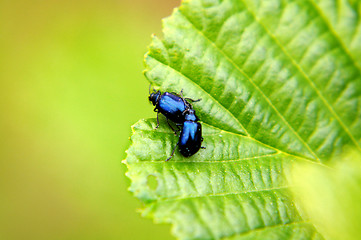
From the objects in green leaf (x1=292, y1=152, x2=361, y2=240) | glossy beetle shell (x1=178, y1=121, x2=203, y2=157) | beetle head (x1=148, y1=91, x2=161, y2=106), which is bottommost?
green leaf (x1=292, y1=152, x2=361, y2=240)

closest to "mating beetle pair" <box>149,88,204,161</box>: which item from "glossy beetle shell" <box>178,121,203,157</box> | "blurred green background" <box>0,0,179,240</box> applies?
"glossy beetle shell" <box>178,121,203,157</box>

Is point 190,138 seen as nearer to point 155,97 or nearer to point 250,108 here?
point 250,108

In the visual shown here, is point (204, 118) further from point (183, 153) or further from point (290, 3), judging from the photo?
point (290, 3)

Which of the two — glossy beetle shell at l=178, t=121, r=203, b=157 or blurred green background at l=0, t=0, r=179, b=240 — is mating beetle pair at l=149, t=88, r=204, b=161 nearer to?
glossy beetle shell at l=178, t=121, r=203, b=157

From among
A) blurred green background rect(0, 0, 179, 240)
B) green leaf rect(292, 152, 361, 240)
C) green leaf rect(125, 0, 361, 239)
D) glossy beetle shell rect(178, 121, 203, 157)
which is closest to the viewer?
green leaf rect(292, 152, 361, 240)

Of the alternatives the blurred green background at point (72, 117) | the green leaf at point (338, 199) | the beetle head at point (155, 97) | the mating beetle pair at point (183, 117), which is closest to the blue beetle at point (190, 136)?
the mating beetle pair at point (183, 117)

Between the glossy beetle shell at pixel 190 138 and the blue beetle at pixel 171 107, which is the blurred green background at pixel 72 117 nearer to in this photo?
the blue beetle at pixel 171 107

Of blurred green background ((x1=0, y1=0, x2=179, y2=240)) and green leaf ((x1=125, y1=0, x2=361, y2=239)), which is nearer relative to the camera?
green leaf ((x1=125, y1=0, x2=361, y2=239))

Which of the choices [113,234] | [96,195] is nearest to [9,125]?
[96,195]
